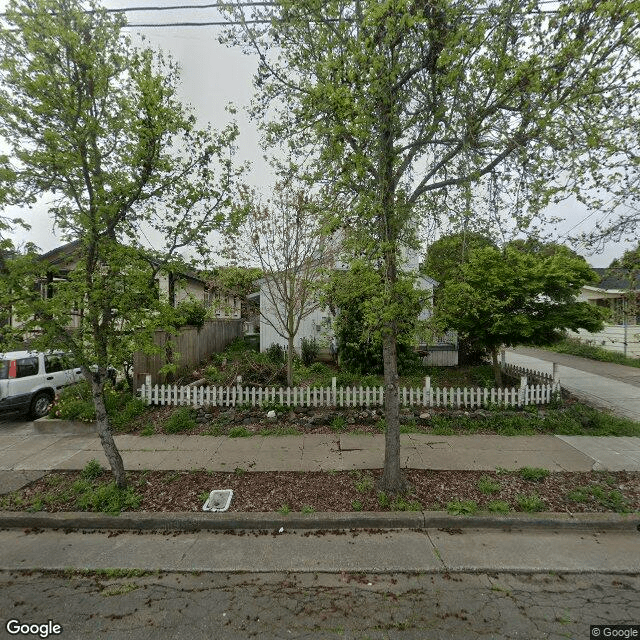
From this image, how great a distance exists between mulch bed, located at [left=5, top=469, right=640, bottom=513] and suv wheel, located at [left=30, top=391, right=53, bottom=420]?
4.17 metres

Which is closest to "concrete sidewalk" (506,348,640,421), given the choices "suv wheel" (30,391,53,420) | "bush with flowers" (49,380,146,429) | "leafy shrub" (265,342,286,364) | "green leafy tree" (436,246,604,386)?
"green leafy tree" (436,246,604,386)

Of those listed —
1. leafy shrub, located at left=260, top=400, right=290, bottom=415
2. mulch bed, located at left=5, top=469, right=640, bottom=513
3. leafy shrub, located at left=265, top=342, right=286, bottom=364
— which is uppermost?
leafy shrub, located at left=265, top=342, right=286, bottom=364

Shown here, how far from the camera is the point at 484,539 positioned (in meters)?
3.87

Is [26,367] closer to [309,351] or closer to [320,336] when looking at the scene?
[309,351]

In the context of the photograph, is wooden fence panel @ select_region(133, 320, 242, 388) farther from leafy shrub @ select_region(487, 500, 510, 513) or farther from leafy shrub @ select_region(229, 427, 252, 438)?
leafy shrub @ select_region(487, 500, 510, 513)

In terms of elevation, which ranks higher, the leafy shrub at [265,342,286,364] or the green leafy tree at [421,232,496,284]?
the green leafy tree at [421,232,496,284]

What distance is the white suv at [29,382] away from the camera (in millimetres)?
7922

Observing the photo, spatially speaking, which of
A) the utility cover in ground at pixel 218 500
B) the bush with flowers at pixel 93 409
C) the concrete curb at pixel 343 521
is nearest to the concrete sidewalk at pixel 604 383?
the concrete curb at pixel 343 521

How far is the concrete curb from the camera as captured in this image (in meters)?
4.05

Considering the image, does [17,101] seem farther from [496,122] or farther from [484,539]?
[484,539]

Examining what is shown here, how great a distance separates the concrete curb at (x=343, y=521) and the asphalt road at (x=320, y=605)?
2.39ft

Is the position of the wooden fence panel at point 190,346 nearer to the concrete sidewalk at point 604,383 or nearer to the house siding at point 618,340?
the concrete sidewalk at point 604,383

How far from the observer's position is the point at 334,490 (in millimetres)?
4680

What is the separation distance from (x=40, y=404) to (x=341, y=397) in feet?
24.7
